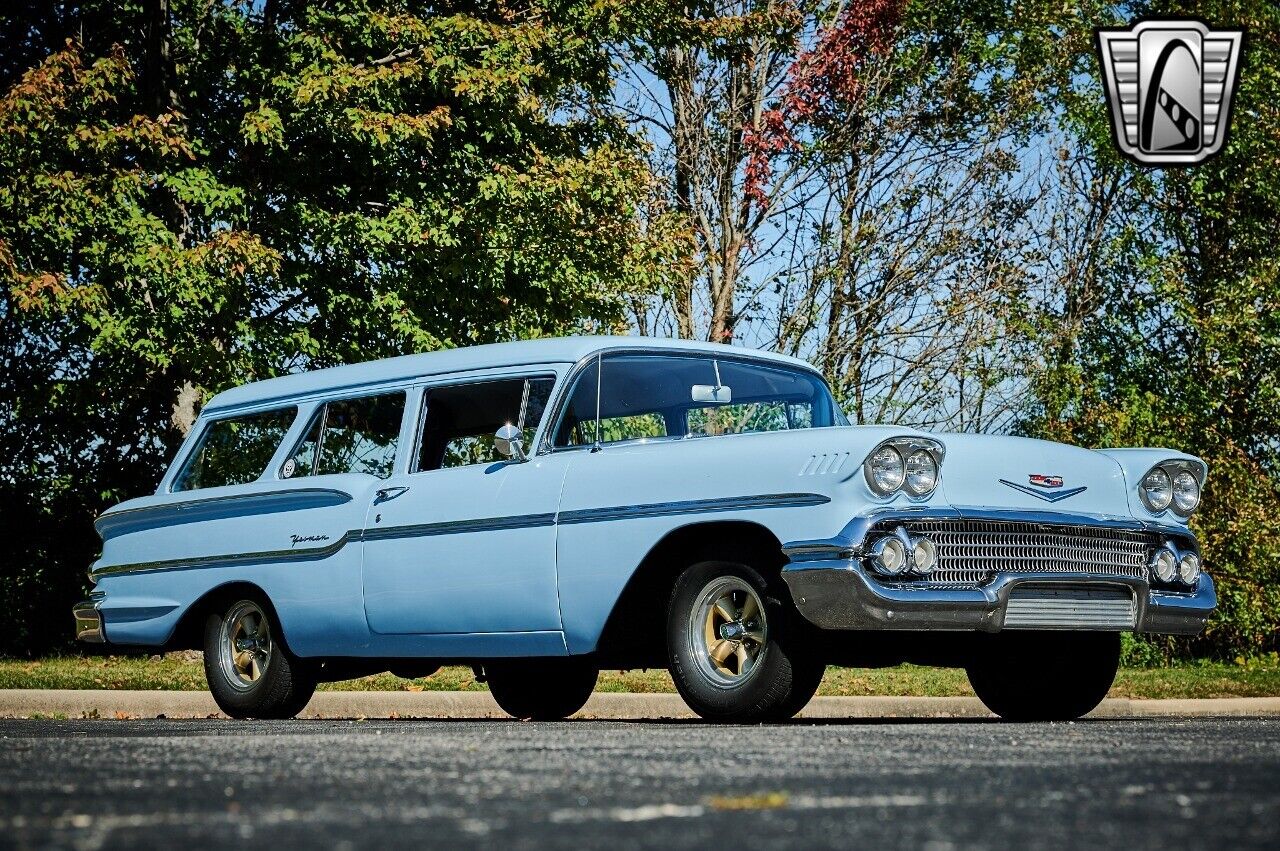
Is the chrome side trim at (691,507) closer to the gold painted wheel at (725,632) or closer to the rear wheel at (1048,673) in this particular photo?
the gold painted wheel at (725,632)

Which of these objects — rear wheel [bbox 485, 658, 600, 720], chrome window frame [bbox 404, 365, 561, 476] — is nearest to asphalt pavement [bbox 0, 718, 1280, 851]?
chrome window frame [bbox 404, 365, 561, 476]

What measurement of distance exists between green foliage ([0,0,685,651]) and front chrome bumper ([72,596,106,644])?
5.74 m

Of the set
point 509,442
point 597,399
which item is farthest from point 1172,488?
point 509,442

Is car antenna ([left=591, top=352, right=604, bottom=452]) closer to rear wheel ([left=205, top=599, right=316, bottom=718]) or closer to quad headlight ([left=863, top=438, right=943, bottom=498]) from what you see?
quad headlight ([left=863, top=438, right=943, bottom=498])

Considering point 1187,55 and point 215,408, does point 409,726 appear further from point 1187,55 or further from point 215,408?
point 1187,55

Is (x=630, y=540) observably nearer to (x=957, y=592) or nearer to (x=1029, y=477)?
(x=957, y=592)

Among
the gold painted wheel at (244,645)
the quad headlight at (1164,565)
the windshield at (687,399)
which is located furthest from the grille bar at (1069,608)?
the gold painted wheel at (244,645)

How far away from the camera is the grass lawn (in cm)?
1323

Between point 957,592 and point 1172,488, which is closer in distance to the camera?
point 957,592

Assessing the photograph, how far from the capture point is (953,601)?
762cm

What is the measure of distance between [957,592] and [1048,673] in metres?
1.73

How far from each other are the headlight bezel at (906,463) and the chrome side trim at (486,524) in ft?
0.69

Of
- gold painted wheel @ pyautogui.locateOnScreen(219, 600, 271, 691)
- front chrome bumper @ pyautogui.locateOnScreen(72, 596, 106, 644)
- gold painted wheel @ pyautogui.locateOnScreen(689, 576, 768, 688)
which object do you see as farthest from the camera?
front chrome bumper @ pyautogui.locateOnScreen(72, 596, 106, 644)

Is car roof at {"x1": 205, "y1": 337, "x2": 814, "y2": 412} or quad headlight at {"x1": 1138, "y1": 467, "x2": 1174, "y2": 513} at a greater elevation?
car roof at {"x1": 205, "y1": 337, "x2": 814, "y2": 412}
